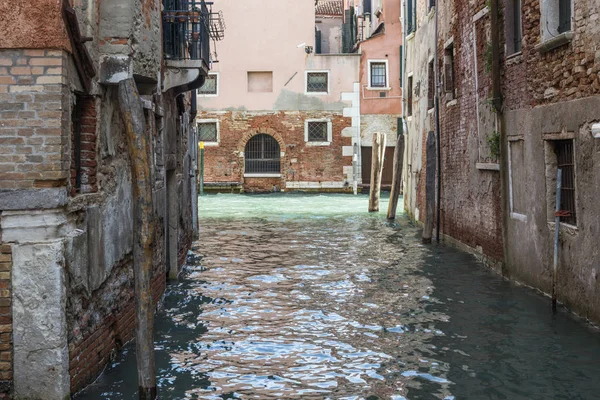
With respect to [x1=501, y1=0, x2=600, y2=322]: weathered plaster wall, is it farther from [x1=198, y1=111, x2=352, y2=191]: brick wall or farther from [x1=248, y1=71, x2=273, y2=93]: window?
[x1=248, y1=71, x2=273, y2=93]: window

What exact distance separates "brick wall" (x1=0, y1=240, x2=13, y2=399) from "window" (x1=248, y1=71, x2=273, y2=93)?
78.6 feet

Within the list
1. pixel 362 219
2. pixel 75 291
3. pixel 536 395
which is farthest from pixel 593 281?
pixel 362 219

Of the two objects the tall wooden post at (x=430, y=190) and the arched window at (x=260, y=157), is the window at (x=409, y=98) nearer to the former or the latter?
the tall wooden post at (x=430, y=190)

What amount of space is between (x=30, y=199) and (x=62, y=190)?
186mm

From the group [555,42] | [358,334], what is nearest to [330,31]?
[555,42]

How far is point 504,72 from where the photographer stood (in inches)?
359

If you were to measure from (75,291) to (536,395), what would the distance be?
2.93 metres

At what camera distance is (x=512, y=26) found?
29.4ft

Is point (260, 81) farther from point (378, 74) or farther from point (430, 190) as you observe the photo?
point (430, 190)

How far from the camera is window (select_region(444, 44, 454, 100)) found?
493 inches

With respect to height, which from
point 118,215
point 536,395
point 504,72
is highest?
point 504,72

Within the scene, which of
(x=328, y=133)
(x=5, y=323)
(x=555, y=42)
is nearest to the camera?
(x=5, y=323)

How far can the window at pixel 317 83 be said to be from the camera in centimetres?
2792

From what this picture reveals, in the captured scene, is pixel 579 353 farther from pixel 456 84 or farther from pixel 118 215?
pixel 456 84
